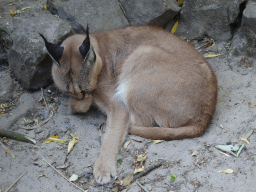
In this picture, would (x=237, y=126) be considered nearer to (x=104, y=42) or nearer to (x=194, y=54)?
(x=194, y=54)

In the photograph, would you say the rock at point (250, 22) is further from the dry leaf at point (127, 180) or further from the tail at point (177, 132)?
the dry leaf at point (127, 180)

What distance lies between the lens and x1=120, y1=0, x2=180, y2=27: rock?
14.9 feet

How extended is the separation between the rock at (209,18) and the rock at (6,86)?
8.91 feet

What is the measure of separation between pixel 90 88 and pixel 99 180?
3.67 ft

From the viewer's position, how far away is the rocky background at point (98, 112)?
2883 mm

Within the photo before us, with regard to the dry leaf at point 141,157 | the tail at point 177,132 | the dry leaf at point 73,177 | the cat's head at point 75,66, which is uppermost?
the cat's head at point 75,66

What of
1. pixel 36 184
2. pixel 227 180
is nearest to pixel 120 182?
pixel 36 184

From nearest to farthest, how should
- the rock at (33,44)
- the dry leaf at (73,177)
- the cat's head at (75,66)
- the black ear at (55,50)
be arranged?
the dry leaf at (73,177) < the black ear at (55,50) < the cat's head at (75,66) < the rock at (33,44)

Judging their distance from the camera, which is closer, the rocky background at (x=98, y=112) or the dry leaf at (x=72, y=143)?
the rocky background at (x=98, y=112)

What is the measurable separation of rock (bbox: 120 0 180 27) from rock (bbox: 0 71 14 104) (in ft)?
6.70

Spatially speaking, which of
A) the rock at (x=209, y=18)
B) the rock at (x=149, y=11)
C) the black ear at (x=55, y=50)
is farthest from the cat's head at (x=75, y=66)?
the rock at (x=209, y=18)

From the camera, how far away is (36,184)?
2893mm

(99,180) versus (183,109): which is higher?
(183,109)

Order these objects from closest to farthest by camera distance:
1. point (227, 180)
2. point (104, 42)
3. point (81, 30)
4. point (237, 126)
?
point (227, 180) < point (237, 126) < point (104, 42) < point (81, 30)
